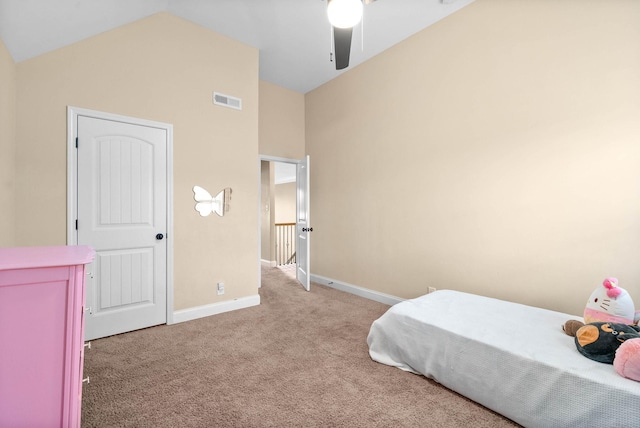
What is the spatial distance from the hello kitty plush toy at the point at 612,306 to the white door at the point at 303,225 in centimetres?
303

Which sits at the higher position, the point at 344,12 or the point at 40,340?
the point at 344,12

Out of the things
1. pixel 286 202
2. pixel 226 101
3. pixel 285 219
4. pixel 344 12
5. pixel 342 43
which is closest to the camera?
pixel 344 12

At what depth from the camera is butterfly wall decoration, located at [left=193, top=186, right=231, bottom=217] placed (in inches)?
124

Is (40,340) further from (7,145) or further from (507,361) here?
(507,361)

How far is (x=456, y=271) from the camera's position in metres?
2.97

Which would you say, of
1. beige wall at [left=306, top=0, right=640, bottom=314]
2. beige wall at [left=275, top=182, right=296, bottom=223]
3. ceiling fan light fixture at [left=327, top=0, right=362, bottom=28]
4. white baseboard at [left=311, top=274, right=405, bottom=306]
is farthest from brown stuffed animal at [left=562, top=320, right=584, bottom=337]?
beige wall at [left=275, top=182, right=296, bottom=223]

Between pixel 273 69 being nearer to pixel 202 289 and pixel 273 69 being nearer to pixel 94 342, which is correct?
pixel 202 289

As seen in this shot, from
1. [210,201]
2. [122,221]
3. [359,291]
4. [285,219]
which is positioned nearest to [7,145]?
[122,221]

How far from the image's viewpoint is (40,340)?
1.08m

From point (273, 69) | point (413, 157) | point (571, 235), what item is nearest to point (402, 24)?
point (413, 157)

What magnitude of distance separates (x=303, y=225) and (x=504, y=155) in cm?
278

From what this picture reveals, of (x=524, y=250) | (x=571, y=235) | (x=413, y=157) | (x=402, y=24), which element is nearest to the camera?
(x=571, y=235)

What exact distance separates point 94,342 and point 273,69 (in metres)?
3.81

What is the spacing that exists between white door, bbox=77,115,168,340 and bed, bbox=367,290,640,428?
2274mm
